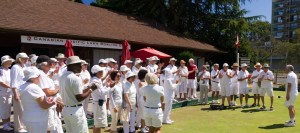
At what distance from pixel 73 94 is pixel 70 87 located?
13 cm

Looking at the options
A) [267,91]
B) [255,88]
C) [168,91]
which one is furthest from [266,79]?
[168,91]

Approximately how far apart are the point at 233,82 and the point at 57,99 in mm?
8935

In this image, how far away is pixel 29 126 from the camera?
15.7 ft

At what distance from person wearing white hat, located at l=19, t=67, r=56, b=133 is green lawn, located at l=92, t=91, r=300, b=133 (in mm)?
4555

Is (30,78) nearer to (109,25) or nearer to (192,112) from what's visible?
(192,112)

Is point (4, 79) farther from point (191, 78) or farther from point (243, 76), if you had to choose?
point (243, 76)

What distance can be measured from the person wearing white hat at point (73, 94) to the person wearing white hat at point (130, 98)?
2347 mm

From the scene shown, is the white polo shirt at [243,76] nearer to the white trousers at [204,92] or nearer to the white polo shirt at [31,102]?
the white trousers at [204,92]

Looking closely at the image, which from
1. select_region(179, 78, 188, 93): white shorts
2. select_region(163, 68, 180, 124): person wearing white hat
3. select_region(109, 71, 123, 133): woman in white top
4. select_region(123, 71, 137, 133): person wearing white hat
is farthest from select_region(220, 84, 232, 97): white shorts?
select_region(109, 71, 123, 133): woman in white top

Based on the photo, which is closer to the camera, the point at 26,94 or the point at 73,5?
the point at 26,94

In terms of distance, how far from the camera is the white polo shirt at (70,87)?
16.2ft

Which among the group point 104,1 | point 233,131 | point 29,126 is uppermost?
point 104,1

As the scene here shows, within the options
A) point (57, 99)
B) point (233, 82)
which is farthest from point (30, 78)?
point (233, 82)

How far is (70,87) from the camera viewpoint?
16.3 ft
